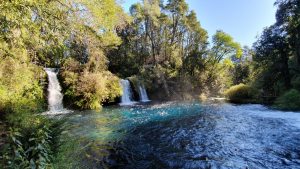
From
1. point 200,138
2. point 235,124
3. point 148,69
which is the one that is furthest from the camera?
point 148,69

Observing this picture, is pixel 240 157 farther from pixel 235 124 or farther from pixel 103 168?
pixel 235 124

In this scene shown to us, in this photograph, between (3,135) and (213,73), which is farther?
(213,73)

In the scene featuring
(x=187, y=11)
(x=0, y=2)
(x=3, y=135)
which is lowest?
(x=3, y=135)

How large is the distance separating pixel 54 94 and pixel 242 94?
1920cm

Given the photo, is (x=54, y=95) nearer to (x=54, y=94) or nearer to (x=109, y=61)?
(x=54, y=94)

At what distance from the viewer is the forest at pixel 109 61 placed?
4.79 meters

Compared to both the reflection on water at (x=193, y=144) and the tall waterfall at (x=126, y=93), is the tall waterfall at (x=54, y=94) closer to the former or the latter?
the tall waterfall at (x=126, y=93)

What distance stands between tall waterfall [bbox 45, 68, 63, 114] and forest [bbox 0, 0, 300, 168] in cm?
51

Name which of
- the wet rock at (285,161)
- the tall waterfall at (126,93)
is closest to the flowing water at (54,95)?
the tall waterfall at (126,93)

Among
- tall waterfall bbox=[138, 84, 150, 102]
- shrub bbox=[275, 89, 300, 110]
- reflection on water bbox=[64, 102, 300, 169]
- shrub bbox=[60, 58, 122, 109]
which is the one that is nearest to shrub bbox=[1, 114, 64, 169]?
reflection on water bbox=[64, 102, 300, 169]

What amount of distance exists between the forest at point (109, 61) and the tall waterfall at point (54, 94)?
1.67 feet

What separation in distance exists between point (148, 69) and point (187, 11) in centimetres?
1179

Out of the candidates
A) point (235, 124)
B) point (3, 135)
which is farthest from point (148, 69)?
point (3, 135)

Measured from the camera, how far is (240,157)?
6.19m
